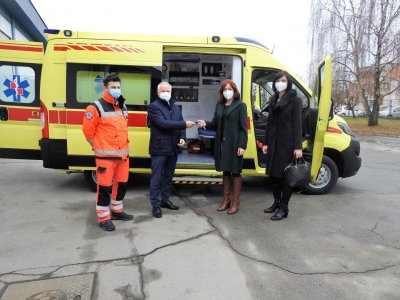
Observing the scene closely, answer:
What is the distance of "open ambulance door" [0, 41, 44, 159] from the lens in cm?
572

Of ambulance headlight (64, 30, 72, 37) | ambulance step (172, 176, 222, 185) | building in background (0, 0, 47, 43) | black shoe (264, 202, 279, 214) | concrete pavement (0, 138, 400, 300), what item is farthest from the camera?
building in background (0, 0, 47, 43)

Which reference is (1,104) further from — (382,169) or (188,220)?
(382,169)

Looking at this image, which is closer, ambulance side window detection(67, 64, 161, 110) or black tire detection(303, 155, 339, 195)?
ambulance side window detection(67, 64, 161, 110)

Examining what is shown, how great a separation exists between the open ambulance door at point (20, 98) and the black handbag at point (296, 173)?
3.97 meters

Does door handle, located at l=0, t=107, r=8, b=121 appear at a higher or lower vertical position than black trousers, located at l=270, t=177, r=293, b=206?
higher

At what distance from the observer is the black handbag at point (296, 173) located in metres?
4.63

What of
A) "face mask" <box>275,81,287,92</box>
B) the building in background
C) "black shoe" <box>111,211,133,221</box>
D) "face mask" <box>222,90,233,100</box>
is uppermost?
the building in background

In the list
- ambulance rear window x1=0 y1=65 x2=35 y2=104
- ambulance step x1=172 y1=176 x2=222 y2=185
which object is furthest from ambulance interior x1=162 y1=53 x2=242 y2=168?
ambulance rear window x1=0 y1=65 x2=35 y2=104

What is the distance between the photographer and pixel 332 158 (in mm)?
6246

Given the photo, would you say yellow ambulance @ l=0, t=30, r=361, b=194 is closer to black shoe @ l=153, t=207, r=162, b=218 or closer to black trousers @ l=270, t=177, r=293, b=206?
black trousers @ l=270, t=177, r=293, b=206

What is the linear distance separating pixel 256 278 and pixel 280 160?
188 cm

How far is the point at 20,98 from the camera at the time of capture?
584cm

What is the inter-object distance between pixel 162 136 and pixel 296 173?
1816 millimetres

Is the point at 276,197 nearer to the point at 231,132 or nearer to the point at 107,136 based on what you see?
the point at 231,132
